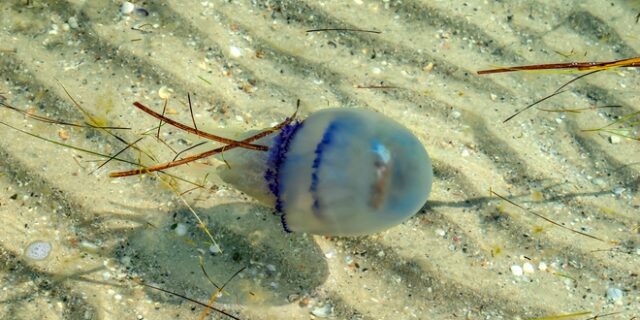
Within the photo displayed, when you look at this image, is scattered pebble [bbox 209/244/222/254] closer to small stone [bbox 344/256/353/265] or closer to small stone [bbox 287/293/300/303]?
small stone [bbox 287/293/300/303]

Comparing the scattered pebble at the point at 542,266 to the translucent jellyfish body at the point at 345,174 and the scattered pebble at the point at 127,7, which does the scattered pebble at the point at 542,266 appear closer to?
the translucent jellyfish body at the point at 345,174

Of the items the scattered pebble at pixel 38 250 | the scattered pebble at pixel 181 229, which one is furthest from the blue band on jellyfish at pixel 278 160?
the scattered pebble at pixel 38 250

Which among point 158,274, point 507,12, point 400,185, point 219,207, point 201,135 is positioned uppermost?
point 507,12

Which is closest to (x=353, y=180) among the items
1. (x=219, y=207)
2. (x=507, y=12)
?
(x=219, y=207)

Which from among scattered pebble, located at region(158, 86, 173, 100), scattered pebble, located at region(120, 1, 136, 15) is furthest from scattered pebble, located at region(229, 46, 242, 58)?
scattered pebble, located at region(120, 1, 136, 15)

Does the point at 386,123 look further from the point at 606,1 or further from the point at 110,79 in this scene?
the point at 606,1

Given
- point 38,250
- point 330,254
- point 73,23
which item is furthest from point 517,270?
point 73,23

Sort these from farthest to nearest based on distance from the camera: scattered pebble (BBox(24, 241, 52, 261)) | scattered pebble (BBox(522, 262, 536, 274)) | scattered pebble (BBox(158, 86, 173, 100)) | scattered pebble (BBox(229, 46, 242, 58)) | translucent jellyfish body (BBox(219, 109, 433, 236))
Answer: scattered pebble (BBox(229, 46, 242, 58)) < scattered pebble (BBox(158, 86, 173, 100)) < scattered pebble (BBox(522, 262, 536, 274)) < scattered pebble (BBox(24, 241, 52, 261)) < translucent jellyfish body (BBox(219, 109, 433, 236))

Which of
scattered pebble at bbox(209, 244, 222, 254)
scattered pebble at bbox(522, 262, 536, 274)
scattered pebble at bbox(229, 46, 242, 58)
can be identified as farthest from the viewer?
scattered pebble at bbox(229, 46, 242, 58)
